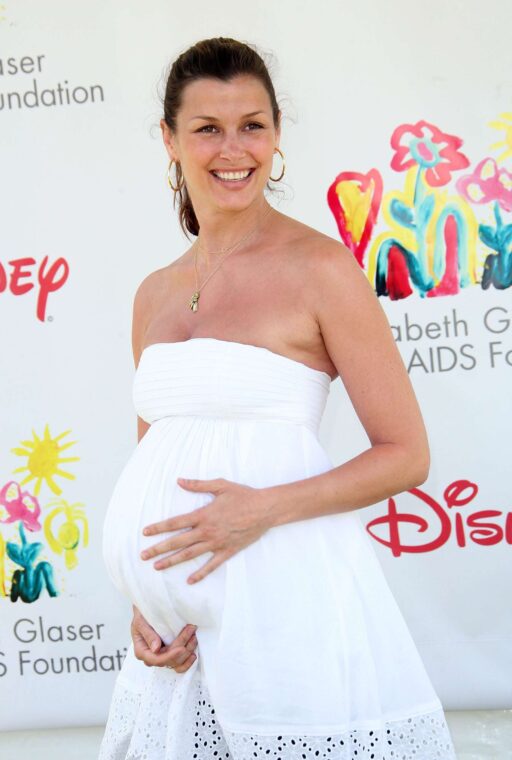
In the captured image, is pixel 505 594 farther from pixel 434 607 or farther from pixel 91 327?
pixel 91 327

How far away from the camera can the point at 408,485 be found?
1691 millimetres

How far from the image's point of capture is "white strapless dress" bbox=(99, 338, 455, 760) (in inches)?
61.9

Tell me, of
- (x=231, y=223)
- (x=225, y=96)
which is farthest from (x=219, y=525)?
(x=225, y=96)

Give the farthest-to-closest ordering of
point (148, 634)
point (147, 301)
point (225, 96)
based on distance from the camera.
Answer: point (147, 301) → point (225, 96) → point (148, 634)

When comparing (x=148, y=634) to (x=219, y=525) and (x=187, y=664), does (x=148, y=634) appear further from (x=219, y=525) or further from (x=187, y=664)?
(x=219, y=525)

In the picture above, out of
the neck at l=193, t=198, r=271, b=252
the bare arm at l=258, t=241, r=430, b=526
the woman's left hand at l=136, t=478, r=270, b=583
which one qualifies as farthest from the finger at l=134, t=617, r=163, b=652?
the neck at l=193, t=198, r=271, b=252

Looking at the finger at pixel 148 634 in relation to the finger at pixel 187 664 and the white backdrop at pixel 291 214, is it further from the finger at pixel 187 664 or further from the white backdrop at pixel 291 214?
the white backdrop at pixel 291 214

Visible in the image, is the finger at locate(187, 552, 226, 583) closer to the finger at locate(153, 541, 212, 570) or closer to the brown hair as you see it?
the finger at locate(153, 541, 212, 570)

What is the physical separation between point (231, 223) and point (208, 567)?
25.6 inches

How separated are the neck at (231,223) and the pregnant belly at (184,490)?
38 cm

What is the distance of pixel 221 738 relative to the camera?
5.37 feet

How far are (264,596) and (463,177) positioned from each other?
1961 mm

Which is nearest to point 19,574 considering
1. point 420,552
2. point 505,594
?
point 420,552

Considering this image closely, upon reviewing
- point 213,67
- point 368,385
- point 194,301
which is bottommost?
point 368,385
